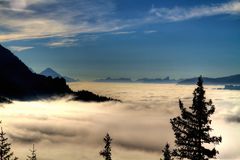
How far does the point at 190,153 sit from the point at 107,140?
5887cm

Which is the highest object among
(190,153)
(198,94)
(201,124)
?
(198,94)

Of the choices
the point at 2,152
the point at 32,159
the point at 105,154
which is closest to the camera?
the point at 2,152

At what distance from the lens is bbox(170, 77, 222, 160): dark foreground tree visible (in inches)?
1359

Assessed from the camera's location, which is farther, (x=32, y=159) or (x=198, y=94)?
(x=32, y=159)

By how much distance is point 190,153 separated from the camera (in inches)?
1373

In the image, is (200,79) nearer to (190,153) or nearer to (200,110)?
(200,110)

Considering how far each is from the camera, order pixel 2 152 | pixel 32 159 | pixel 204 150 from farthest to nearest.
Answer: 1. pixel 32 159
2. pixel 2 152
3. pixel 204 150

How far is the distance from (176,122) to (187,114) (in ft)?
4.72

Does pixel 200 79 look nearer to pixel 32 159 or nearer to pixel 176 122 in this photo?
pixel 176 122

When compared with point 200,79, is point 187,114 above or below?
below

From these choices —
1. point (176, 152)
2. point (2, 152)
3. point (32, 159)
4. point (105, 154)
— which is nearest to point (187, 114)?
point (176, 152)

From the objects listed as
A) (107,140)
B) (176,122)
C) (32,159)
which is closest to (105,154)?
(107,140)

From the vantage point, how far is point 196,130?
3500 cm

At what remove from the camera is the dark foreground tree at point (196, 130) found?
34531mm
